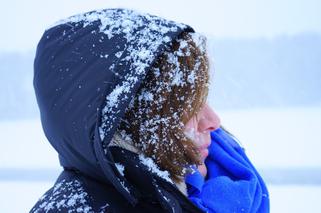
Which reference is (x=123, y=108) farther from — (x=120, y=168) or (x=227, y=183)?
(x=227, y=183)

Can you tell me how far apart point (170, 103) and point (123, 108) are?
0.12m

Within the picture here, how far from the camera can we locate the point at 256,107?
4.45 meters

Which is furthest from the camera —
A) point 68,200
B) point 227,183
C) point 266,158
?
point 266,158

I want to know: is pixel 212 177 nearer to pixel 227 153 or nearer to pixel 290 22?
pixel 227 153

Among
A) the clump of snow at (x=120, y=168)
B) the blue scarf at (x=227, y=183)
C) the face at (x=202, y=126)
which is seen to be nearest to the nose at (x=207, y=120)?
the face at (x=202, y=126)

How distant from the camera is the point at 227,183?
3.43 ft

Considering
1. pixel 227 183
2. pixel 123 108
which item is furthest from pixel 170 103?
pixel 227 183

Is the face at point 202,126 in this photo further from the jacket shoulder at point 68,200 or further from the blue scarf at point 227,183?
the jacket shoulder at point 68,200

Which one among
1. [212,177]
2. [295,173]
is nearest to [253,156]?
[295,173]

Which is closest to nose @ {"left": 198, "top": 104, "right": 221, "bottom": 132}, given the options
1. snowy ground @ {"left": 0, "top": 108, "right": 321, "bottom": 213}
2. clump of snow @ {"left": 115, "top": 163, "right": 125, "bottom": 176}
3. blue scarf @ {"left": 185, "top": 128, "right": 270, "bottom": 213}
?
blue scarf @ {"left": 185, "top": 128, "right": 270, "bottom": 213}

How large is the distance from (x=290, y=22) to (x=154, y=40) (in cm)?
456

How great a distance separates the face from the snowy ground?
1.88 m

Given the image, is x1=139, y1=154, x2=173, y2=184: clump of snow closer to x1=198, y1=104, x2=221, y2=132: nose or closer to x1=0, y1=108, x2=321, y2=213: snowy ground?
x1=198, y1=104, x2=221, y2=132: nose

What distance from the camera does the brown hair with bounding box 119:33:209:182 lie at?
2.82 feet
